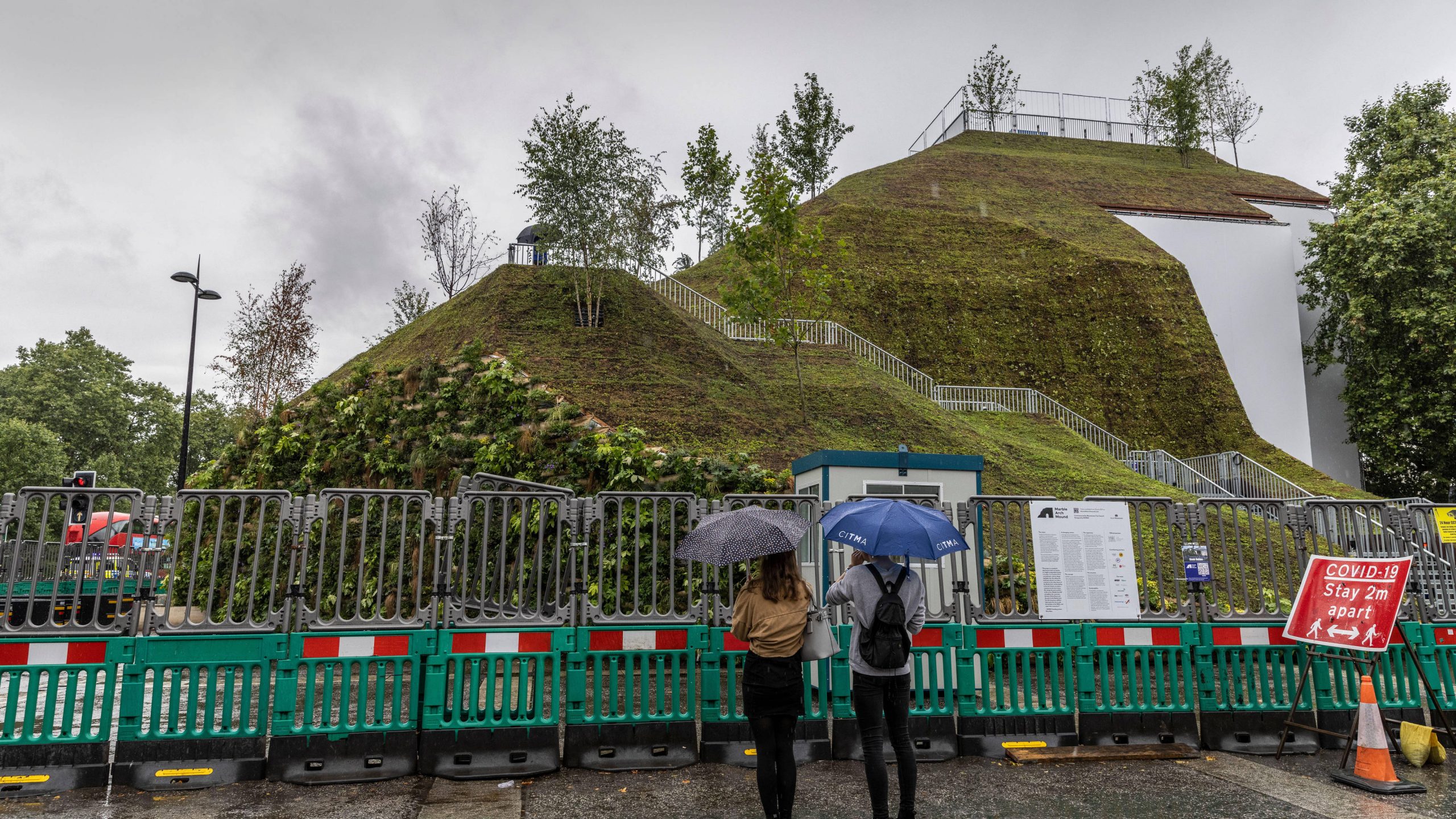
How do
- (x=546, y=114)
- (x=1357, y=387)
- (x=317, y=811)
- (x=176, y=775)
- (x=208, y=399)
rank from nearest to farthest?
(x=317, y=811) → (x=176, y=775) → (x=546, y=114) → (x=1357, y=387) → (x=208, y=399)

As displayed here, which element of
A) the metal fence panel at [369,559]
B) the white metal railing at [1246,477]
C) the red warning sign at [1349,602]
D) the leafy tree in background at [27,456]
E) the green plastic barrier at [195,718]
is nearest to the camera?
the green plastic barrier at [195,718]

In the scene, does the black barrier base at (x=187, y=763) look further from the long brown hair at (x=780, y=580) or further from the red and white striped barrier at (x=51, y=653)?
the long brown hair at (x=780, y=580)

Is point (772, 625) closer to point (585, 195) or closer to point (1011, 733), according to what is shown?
point (1011, 733)

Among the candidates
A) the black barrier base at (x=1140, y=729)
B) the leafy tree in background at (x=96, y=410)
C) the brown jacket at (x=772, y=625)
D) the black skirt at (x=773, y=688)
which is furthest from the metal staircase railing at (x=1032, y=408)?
the leafy tree in background at (x=96, y=410)

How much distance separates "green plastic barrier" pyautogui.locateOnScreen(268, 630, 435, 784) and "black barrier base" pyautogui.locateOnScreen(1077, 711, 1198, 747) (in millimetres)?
5383

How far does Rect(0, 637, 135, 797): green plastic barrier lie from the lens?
228 inches

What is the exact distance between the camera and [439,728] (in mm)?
6301

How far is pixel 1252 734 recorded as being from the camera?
7.21 metres

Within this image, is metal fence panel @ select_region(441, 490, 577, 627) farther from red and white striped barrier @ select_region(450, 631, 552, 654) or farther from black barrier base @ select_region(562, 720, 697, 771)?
black barrier base @ select_region(562, 720, 697, 771)

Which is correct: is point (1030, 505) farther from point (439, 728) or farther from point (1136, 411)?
point (1136, 411)

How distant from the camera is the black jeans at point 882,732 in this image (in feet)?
16.4

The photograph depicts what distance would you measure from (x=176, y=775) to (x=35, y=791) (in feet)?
2.81

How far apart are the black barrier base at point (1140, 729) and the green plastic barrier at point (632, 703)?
332 centimetres

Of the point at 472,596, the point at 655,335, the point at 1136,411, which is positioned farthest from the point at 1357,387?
the point at 472,596
